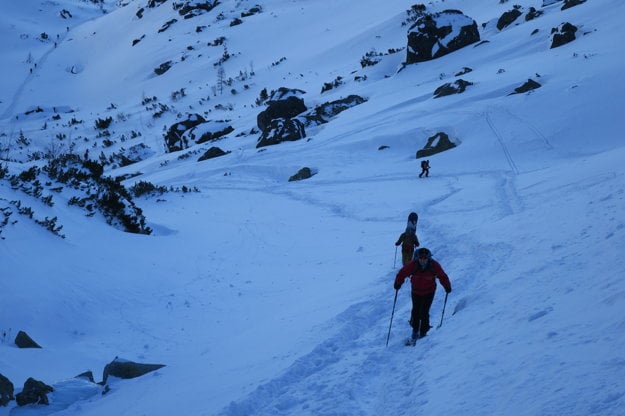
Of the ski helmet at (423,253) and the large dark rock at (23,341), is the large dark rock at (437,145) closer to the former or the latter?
the ski helmet at (423,253)

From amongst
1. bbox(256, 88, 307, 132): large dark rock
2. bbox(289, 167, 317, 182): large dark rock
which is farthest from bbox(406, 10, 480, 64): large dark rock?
bbox(289, 167, 317, 182): large dark rock

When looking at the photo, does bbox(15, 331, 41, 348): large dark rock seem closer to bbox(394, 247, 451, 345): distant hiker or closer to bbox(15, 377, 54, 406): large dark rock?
bbox(15, 377, 54, 406): large dark rock

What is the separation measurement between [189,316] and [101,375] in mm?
2211

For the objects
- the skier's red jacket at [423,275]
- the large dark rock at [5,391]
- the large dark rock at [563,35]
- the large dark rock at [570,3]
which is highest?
the large dark rock at [570,3]

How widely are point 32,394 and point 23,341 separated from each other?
5.43ft

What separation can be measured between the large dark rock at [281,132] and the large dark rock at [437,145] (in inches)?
358

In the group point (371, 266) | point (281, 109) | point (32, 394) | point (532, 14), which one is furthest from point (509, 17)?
point (32, 394)

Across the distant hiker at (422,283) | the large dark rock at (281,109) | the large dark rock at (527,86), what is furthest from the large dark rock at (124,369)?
the large dark rock at (281,109)

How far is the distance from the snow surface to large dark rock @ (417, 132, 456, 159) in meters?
0.54

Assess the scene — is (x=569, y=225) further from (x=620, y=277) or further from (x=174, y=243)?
(x=174, y=243)

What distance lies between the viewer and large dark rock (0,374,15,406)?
18.6 ft

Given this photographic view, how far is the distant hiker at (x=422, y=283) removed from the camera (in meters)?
6.16

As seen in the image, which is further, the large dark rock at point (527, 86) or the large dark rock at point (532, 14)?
the large dark rock at point (532, 14)

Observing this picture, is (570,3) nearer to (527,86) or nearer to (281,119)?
(527,86)
